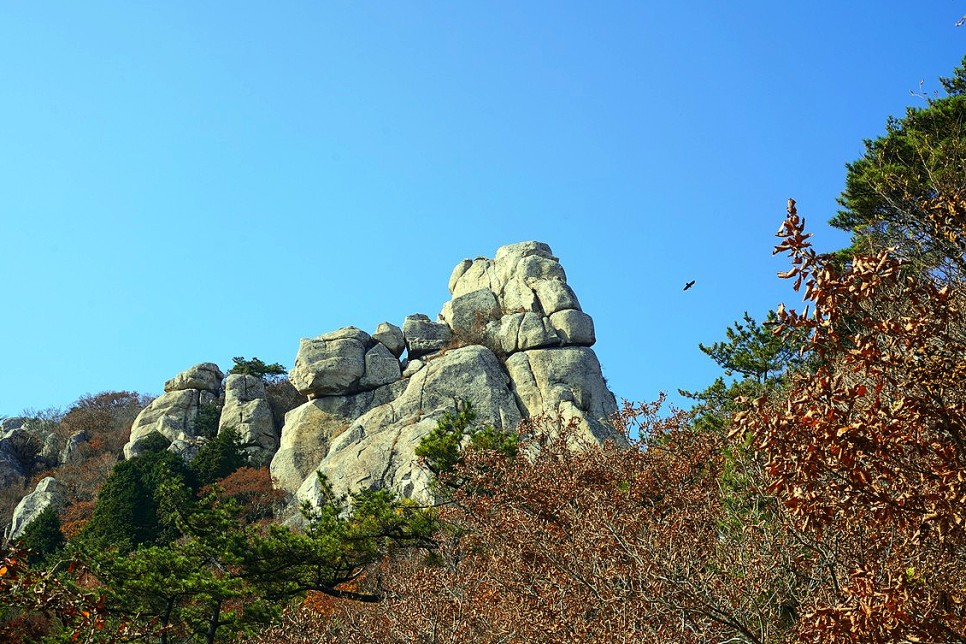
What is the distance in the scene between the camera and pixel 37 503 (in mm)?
40625

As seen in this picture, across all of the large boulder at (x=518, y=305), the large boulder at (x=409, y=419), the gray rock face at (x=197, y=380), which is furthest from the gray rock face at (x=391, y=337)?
the gray rock face at (x=197, y=380)

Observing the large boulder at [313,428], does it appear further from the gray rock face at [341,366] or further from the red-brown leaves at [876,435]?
the red-brown leaves at [876,435]

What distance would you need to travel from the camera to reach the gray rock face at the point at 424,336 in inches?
1735

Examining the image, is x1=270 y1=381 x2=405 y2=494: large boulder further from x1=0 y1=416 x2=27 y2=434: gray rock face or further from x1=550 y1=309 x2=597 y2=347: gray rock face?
x1=0 y1=416 x2=27 y2=434: gray rock face

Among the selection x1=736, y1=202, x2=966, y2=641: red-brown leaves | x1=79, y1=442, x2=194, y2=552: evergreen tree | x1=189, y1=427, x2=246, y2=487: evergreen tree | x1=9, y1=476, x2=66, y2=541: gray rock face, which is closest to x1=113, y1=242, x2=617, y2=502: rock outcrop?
x1=189, y1=427, x2=246, y2=487: evergreen tree

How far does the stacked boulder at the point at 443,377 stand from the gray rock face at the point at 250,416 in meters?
2.21

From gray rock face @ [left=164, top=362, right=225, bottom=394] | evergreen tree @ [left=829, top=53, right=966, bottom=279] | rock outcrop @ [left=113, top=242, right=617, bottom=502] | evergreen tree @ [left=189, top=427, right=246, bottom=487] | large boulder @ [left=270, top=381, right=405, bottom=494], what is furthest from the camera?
gray rock face @ [left=164, top=362, right=225, bottom=394]

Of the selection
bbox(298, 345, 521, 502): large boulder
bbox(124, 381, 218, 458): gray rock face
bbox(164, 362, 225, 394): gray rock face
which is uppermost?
bbox(164, 362, 225, 394): gray rock face

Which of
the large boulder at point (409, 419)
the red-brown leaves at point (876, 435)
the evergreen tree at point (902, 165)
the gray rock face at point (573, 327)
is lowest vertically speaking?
the red-brown leaves at point (876, 435)

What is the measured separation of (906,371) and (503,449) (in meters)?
16.5

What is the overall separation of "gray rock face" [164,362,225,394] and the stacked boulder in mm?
8339

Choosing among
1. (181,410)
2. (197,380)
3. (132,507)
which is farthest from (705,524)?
(197,380)

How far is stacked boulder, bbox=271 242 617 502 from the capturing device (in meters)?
35.8

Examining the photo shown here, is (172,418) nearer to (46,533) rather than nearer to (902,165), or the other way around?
(46,533)
